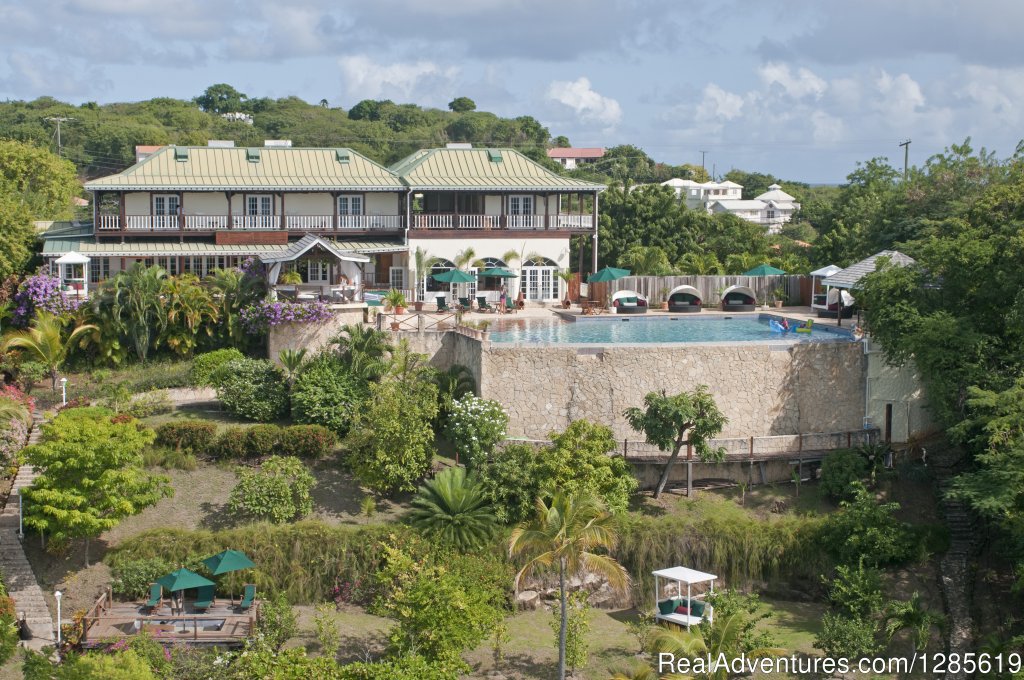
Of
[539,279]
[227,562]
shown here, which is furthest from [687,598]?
[539,279]

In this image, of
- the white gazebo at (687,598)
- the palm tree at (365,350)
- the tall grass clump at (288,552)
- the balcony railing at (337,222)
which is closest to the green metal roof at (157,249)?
the balcony railing at (337,222)

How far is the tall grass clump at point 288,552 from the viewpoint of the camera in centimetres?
2919

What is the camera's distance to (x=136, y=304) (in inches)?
1463

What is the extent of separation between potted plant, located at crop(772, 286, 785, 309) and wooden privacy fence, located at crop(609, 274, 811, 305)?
0.42 feet

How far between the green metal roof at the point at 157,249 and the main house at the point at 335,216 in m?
0.04

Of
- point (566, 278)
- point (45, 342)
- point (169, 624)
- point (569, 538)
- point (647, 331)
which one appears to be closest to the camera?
point (569, 538)

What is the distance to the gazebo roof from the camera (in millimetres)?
29062

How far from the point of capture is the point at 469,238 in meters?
45.0

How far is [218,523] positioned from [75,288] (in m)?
11.7

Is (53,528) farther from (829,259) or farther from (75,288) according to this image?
(829,259)

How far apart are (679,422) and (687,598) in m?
5.17

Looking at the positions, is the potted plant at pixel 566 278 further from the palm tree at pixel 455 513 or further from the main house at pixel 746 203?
the main house at pixel 746 203

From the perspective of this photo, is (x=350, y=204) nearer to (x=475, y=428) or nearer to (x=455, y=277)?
(x=455, y=277)

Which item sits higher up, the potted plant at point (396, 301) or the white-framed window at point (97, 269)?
the white-framed window at point (97, 269)
